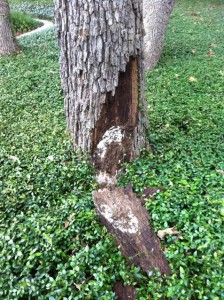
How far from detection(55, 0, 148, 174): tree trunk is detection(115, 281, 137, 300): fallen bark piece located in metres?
1.21

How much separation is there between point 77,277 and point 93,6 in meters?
2.05

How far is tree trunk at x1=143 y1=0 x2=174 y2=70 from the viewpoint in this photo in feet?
19.3

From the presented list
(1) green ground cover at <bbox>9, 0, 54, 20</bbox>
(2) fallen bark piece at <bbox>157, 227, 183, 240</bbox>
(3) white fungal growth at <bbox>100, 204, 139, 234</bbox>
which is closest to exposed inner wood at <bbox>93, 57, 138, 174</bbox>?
(3) white fungal growth at <bbox>100, 204, 139, 234</bbox>

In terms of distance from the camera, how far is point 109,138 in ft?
9.39

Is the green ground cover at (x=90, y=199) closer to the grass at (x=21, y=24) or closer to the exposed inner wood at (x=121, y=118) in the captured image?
the exposed inner wood at (x=121, y=118)

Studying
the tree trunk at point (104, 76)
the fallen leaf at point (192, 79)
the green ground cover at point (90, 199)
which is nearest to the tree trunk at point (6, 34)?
the green ground cover at point (90, 199)

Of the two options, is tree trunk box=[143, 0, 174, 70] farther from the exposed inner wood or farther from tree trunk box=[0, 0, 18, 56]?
the exposed inner wood

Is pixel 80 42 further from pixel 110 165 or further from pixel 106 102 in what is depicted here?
pixel 110 165

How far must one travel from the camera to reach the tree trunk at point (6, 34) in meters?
6.62

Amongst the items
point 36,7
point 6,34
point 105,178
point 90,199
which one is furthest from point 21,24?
point 90,199

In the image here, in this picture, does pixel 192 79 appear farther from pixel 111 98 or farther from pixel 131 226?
pixel 131 226

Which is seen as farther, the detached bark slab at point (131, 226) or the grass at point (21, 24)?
the grass at point (21, 24)

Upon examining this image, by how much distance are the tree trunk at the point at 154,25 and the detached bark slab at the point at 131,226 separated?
4.00 m

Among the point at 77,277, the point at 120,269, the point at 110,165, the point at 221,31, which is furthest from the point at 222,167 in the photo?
the point at 221,31
